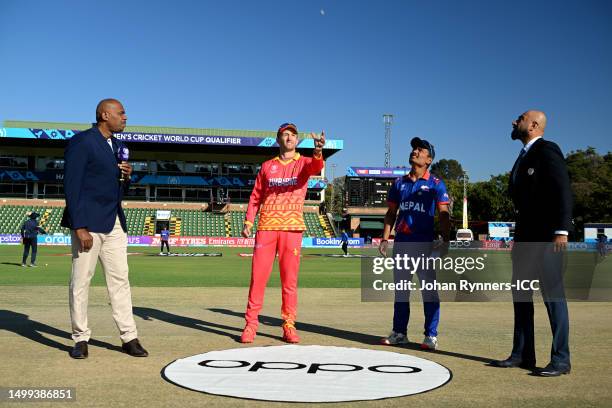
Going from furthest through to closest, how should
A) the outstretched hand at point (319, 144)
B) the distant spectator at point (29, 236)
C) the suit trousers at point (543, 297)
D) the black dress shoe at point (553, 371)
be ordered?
the distant spectator at point (29, 236), the outstretched hand at point (319, 144), the suit trousers at point (543, 297), the black dress shoe at point (553, 371)

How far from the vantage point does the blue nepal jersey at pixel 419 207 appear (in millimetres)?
6086

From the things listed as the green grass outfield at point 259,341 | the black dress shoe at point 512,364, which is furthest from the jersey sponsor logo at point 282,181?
the black dress shoe at point 512,364

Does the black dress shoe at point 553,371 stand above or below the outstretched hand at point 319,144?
below

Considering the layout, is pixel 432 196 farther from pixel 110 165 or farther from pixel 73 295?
pixel 73 295

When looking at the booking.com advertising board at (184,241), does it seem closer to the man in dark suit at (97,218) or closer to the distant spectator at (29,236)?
the distant spectator at (29,236)

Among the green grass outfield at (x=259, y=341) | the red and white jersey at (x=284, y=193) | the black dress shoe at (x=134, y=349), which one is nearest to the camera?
the green grass outfield at (x=259, y=341)

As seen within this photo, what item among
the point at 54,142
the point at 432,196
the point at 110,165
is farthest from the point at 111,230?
the point at 54,142

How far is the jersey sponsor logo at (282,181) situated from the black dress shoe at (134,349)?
2214mm

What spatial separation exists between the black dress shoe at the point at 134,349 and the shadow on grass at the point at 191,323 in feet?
3.82

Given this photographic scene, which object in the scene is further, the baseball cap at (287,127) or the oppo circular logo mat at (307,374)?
the baseball cap at (287,127)

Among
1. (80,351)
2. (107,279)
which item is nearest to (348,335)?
(107,279)

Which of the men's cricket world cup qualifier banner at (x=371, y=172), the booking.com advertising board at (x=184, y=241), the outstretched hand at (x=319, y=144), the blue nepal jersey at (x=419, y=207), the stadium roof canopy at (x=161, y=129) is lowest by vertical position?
the booking.com advertising board at (x=184, y=241)

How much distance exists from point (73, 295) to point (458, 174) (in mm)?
167461

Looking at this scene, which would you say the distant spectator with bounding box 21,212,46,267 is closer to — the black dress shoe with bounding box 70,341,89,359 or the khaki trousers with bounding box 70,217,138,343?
the khaki trousers with bounding box 70,217,138,343
